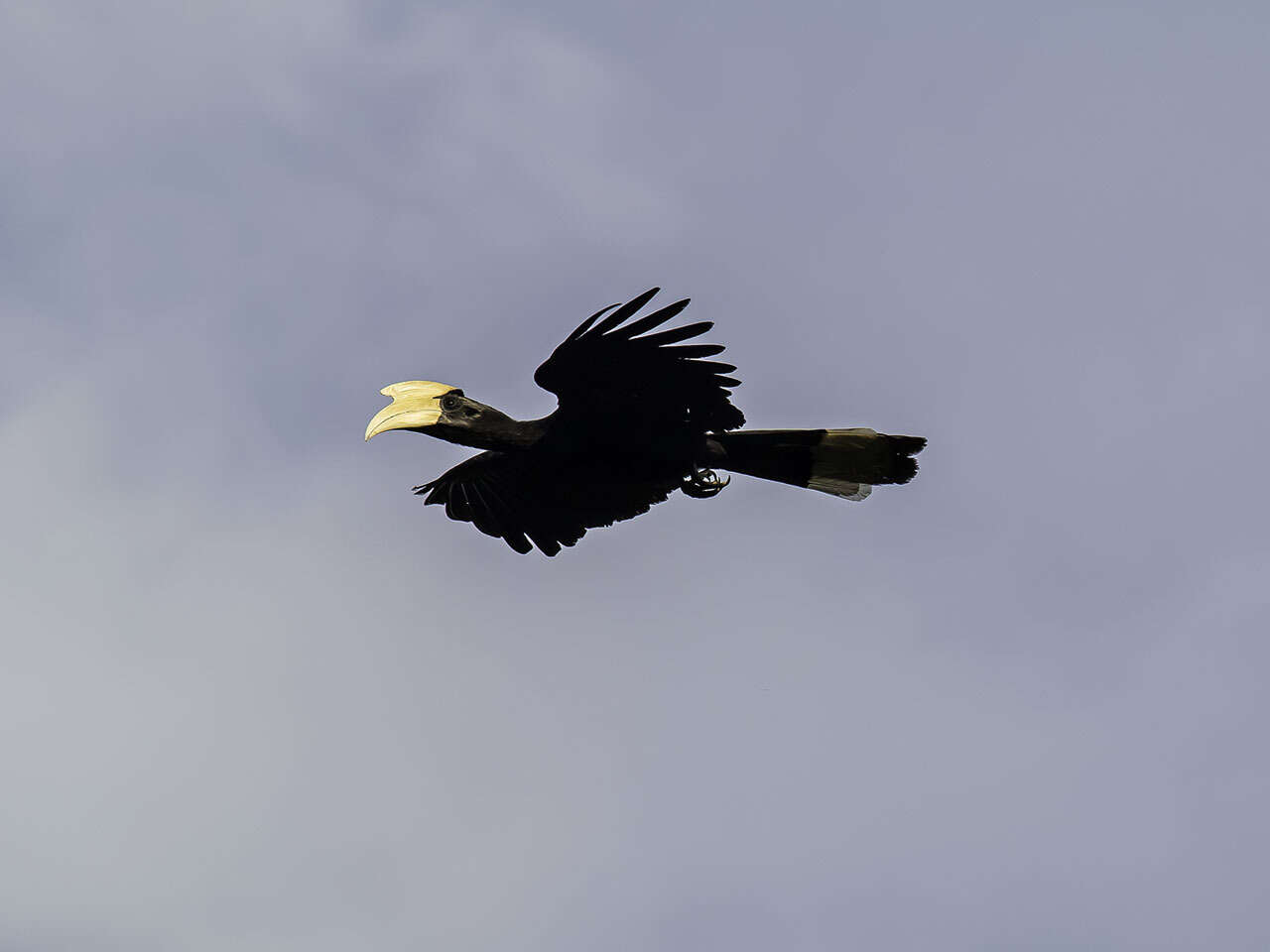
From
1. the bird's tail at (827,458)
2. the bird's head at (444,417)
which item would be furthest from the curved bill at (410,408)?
the bird's tail at (827,458)

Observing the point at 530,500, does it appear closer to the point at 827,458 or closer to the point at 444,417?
the point at 444,417

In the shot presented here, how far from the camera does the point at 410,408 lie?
1566 cm

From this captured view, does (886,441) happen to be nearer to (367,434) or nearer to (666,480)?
(666,480)

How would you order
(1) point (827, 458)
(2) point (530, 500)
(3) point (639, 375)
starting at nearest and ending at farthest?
(3) point (639, 375) → (1) point (827, 458) → (2) point (530, 500)

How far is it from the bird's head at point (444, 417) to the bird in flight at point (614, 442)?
0.01 metres

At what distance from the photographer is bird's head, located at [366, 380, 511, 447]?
15.5 m

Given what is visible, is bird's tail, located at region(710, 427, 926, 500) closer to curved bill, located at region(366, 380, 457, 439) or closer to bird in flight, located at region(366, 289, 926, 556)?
bird in flight, located at region(366, 289, 926, 556)

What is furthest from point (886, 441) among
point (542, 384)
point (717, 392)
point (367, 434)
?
point (367, 434)

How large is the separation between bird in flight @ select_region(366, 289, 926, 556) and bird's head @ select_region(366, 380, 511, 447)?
0.04 ft

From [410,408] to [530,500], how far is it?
1.66 m

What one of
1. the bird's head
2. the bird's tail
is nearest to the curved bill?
the bird's head

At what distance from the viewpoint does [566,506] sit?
55.0ft

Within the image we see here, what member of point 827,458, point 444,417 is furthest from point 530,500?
point 827,458

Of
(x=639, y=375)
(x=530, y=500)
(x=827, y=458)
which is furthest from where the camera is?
(x=530, y=500)
